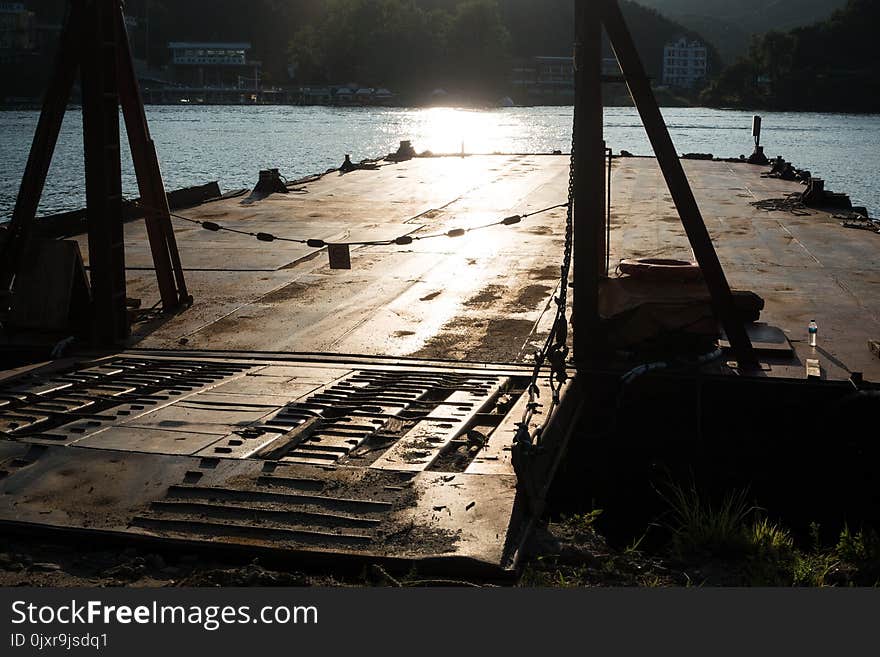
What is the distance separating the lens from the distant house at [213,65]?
18712cm

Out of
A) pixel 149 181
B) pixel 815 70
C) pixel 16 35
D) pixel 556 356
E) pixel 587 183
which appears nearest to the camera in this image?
pixel 556 356

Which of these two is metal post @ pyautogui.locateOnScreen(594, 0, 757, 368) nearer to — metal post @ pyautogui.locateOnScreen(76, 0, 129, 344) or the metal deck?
the metal deck

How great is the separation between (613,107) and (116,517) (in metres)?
162

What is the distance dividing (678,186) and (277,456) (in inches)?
169

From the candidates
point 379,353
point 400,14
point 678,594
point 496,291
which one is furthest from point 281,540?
point 400,14

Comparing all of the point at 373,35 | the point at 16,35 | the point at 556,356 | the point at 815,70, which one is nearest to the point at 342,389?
the point at 556,356

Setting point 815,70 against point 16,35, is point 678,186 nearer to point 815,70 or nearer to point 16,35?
point 815,70

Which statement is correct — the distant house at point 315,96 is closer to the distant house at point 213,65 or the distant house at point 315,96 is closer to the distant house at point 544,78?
the distant house at point 213,65

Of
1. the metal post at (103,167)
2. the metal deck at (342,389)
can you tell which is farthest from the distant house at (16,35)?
the metal post at (103,167)

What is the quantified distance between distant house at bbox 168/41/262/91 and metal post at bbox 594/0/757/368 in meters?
181

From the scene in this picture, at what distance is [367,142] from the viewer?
8562 cm

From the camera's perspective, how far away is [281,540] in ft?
20.1

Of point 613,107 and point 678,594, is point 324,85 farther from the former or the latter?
point 678,594

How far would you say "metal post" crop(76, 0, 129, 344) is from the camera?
10617mm
